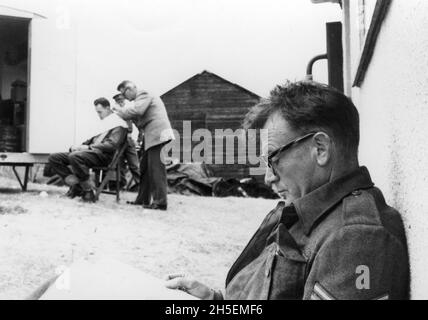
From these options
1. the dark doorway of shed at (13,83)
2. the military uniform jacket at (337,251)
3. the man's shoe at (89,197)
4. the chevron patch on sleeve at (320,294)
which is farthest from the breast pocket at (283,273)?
the dark doorway of shed at (13,83)

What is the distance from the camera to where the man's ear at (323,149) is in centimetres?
122

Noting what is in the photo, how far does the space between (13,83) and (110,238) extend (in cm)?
521

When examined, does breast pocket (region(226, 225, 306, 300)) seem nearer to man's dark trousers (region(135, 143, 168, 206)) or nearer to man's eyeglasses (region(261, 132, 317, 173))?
man's eyeglasses (region(261, 132, 317, 173))

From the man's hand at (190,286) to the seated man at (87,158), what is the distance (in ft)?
18.0

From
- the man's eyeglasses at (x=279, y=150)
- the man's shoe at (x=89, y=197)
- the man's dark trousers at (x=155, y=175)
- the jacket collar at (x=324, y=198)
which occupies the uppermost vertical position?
the man's eyeglasses at (x=279, y=150)

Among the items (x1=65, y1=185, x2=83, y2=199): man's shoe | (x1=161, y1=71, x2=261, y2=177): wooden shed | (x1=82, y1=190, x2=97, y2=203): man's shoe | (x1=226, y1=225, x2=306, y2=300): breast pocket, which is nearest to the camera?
(x1=226, y1=225, x2=306, y2=300): breast pocket

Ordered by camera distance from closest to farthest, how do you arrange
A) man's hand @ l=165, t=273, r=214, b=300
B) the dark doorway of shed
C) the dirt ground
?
man's hand @ l=165, t=273, r=214, b=300, the dirt ground, the dark doorway of shed

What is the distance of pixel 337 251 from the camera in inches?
39.2

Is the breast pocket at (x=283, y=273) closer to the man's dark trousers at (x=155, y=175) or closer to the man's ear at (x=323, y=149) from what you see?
the man's ear at (x=323, y=149)

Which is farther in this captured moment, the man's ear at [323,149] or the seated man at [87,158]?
the seated man at [87,158]

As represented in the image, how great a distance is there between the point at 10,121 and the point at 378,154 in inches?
317

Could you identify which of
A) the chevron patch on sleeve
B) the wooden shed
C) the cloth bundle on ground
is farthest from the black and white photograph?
the wooden shed

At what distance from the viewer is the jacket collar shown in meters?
1.16
